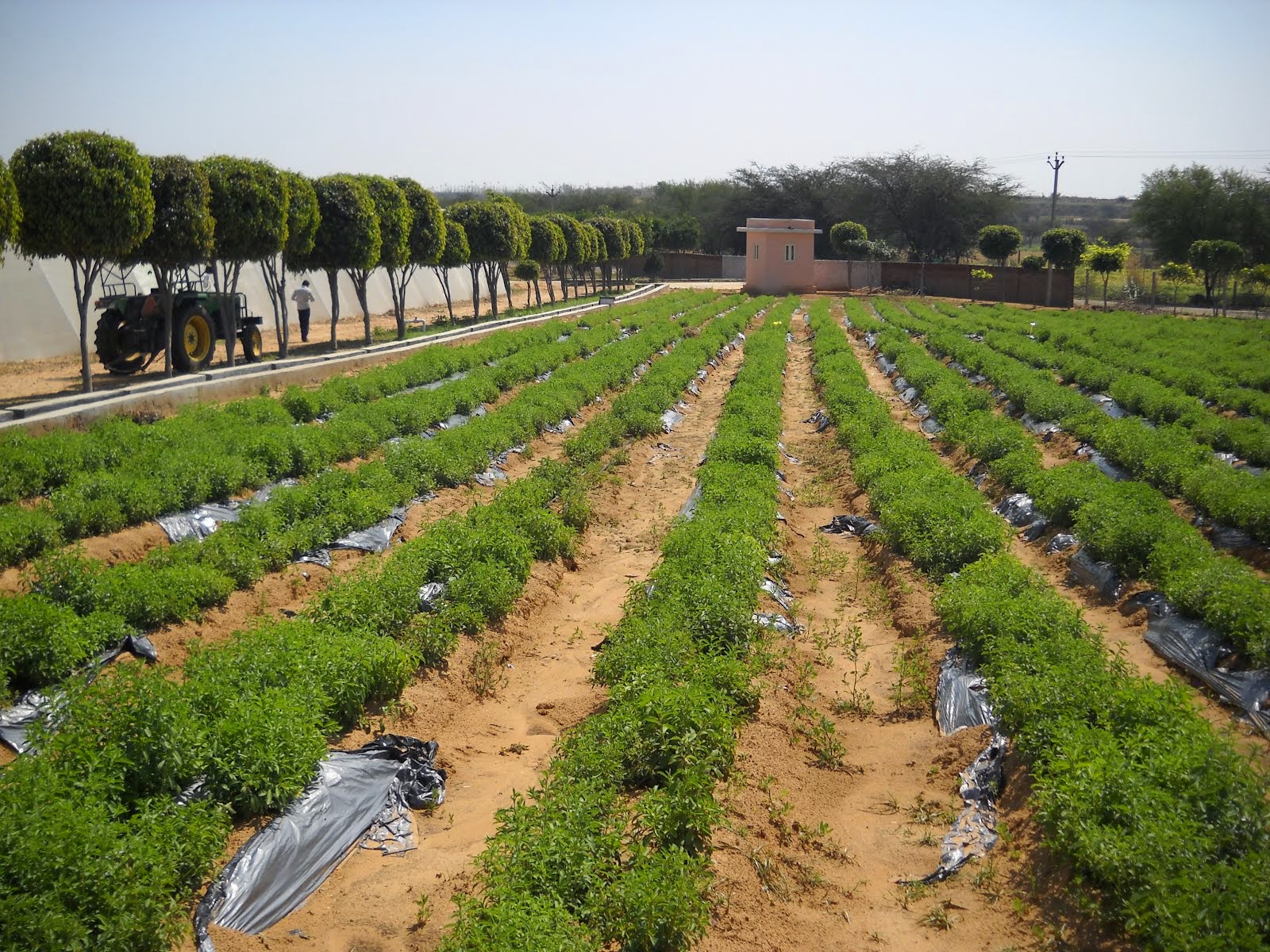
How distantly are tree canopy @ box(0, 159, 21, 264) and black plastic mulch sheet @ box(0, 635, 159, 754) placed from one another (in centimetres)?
1005

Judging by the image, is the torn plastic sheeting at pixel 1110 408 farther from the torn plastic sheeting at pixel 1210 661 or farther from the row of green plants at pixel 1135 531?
the torn plastic sheeting at pixel 1210 661

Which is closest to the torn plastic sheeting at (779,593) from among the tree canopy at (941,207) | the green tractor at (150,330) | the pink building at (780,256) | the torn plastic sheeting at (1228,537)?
the torn plastic sheeting at (1228,537)

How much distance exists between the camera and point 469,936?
4.20m

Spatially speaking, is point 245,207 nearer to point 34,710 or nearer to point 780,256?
point 34,710

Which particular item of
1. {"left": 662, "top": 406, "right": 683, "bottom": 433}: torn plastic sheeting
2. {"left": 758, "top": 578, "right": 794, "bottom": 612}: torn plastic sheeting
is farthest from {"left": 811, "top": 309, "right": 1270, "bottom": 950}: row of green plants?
{"left": 662, "top": 406, "right": 683, "bottom": 433}: torn plastic sheeting

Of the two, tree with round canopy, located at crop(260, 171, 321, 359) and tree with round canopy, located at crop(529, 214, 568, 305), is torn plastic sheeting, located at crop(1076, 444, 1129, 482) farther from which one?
tree with round canopy, located at crop(529, 214, 568, 305)

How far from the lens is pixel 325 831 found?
5.40 meters

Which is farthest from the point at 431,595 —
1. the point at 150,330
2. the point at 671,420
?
the point at 150,330

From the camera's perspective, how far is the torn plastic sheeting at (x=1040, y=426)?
16828mm

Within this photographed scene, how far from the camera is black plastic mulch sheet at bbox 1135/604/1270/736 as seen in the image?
7.00m

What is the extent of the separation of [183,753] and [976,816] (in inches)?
177

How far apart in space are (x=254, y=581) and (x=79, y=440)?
423 centimetres

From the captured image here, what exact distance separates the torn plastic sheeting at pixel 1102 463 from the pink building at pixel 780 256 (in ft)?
135

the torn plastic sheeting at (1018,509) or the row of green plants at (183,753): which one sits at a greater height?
the row of green plants at (183,753)
